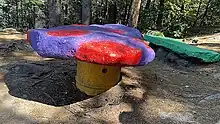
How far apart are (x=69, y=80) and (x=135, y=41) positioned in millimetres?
1270

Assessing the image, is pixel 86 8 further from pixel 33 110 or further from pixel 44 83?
pixel 33 110

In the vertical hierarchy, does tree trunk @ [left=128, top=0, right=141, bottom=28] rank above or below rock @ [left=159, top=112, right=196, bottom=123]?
above

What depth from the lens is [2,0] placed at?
676 inches

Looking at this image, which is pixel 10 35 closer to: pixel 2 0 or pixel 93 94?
pixel 93 94

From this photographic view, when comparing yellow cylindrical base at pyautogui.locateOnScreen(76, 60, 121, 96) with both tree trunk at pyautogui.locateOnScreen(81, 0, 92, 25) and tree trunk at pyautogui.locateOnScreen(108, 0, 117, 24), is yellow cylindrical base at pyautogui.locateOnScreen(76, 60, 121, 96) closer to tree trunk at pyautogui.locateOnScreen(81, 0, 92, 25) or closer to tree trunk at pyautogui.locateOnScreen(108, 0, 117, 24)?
tree trunk at pyautogui.locateOnScreen(81, 0, 92, 25)

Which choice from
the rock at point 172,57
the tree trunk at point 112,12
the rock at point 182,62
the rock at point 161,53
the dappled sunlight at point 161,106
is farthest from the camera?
the tree trunk at point 112,12

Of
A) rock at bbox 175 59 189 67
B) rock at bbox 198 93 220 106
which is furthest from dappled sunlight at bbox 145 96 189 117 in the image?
rock at bbox 175 59 189 67

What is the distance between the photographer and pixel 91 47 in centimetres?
346

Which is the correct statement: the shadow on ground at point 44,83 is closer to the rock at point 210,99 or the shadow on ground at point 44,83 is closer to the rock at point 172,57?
the rock at point 210,99

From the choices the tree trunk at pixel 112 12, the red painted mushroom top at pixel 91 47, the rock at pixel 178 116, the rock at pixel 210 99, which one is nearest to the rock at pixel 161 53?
the rock at pixel 210 99

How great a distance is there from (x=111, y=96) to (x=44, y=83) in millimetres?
1091

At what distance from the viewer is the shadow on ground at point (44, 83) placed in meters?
4.14

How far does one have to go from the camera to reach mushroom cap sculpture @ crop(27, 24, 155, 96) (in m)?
3.42

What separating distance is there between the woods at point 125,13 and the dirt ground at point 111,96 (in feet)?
26.2
